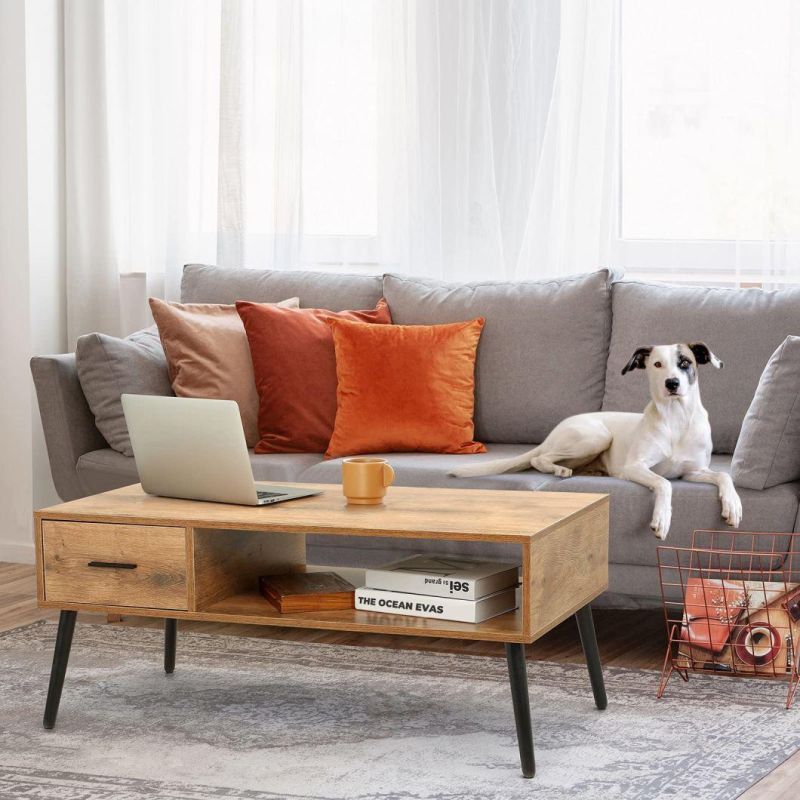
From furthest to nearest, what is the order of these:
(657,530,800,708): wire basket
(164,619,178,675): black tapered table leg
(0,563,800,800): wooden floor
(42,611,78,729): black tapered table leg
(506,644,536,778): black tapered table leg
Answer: (0,563,800,800): wooden floor, (164,619,178,675): black tapered table leg, (657,530,800,708): wire basket, (42,611,78,729): black tapered table leg, (506,644,536,778): black tapered table leg

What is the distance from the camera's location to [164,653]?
303 centimetres

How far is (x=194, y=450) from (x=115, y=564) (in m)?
0.27

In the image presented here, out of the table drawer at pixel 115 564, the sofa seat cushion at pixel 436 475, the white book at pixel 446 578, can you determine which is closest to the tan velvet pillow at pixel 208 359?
the sofa seat cushion at pixel 436 475

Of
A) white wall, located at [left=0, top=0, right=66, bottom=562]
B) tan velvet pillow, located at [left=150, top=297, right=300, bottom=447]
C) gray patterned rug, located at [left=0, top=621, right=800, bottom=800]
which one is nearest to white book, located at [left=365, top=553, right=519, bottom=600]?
gray patterned rug, located at [left=0, top=621, right=800, bottom=800]

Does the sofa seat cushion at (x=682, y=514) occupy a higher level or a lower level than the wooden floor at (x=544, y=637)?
higher

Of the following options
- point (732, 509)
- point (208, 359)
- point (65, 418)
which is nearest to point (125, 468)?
point (65, 418)

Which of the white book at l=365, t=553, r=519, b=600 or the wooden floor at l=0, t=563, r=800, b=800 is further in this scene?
the wooden floor at l=0, t=563, r=800, b=800

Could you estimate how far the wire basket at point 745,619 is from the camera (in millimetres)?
2826

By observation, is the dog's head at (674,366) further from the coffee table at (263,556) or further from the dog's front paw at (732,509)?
the coffee table at (263,556)

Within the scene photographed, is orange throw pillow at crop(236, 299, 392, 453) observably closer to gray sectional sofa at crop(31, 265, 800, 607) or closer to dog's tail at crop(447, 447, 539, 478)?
gray sectional sofa at crop(31, 265, 800, 607)

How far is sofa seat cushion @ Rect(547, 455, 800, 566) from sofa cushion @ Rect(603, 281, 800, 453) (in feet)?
1.47

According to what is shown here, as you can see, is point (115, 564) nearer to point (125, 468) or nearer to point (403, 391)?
point (125, 468)

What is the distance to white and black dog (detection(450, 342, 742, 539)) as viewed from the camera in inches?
120

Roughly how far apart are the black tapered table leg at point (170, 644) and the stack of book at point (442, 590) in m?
0.72
